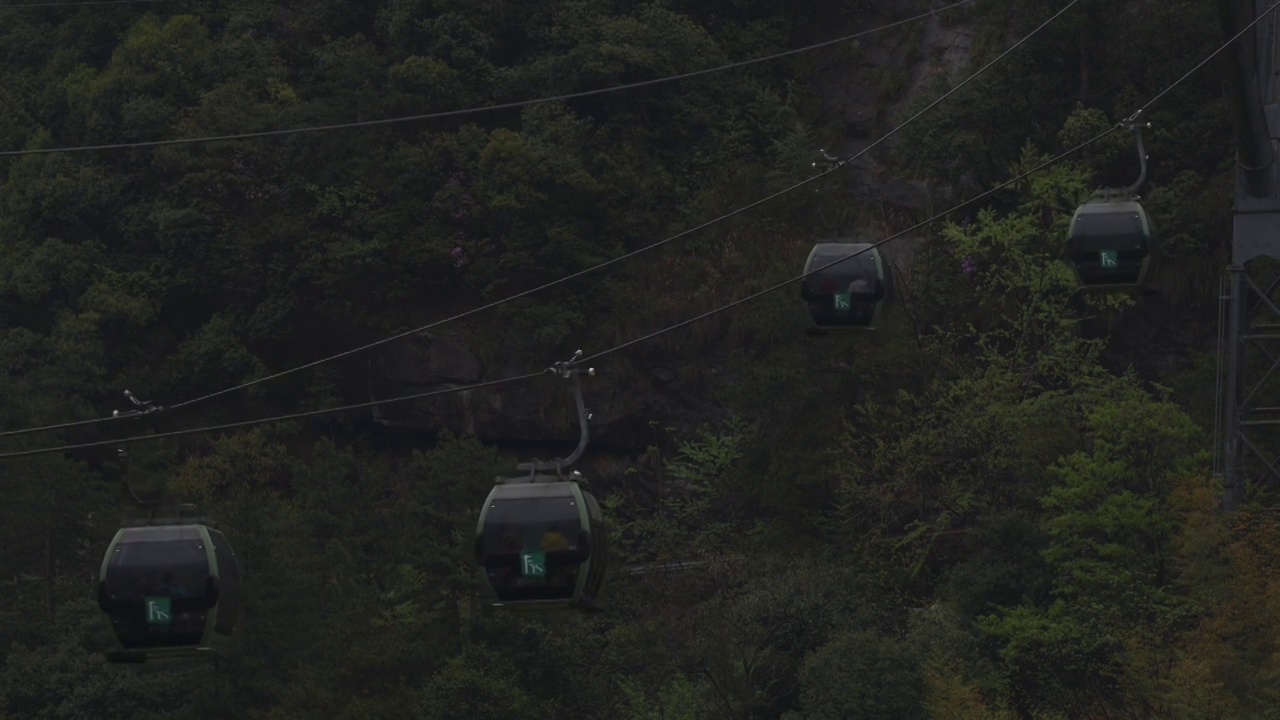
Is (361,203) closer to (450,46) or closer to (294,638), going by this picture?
(450,46)

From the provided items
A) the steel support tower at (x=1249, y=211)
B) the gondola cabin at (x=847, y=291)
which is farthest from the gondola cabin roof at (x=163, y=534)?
the steel support tower at (x=1249, y=211)

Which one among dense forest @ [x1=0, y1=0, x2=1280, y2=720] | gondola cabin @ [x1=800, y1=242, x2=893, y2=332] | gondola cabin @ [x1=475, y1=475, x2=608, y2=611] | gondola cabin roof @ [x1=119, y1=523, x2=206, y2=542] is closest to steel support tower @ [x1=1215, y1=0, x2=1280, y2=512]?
dense forest @ [x1=0, y1=0, x2=1280, y2=720]

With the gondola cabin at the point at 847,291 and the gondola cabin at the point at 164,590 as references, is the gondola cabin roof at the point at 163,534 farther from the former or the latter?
the gondola cabin at the point at 847,291

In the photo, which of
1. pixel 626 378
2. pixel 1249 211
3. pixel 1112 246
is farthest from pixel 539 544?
pixel 626 378

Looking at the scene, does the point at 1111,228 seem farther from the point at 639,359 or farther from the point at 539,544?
the point at 639,359

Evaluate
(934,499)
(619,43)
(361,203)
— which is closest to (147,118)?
(361,203)

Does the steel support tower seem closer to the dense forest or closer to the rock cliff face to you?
the dense forest
